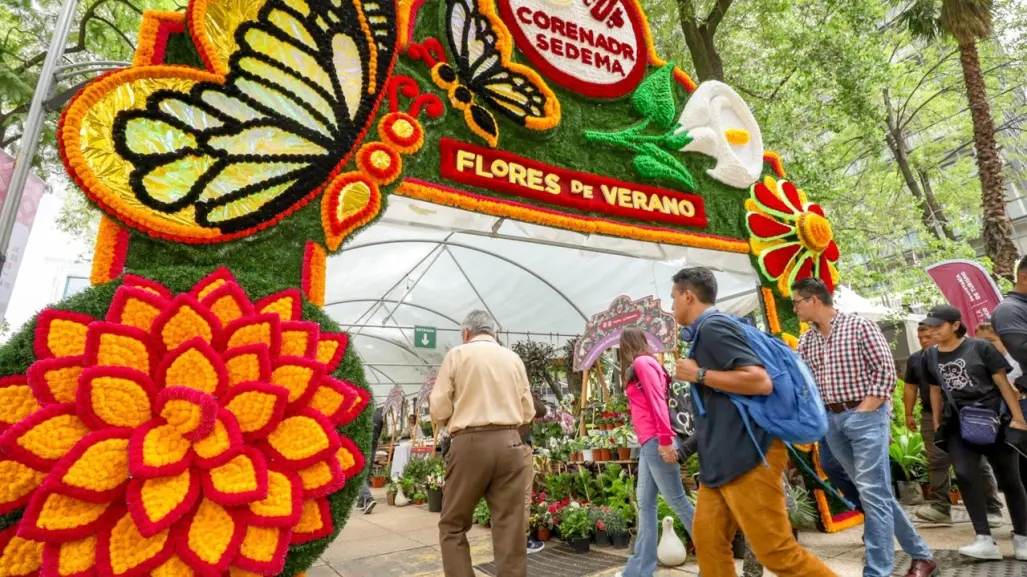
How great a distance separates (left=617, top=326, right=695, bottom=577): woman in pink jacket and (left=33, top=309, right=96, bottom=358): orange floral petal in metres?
2.79

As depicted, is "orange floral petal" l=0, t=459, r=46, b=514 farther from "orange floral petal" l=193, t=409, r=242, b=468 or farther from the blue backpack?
the blue backpack

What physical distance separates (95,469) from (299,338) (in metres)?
0.89

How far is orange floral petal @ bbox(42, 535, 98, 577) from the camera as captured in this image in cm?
194

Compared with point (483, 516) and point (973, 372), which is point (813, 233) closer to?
point (973, 372)

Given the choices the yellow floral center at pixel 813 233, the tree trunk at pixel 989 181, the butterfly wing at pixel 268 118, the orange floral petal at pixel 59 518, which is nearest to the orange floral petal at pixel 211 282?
the butterfly wing at pixel 268 118

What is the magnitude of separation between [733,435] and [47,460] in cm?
250

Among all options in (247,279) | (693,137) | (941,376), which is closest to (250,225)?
(247,279)

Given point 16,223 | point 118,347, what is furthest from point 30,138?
point 118,347

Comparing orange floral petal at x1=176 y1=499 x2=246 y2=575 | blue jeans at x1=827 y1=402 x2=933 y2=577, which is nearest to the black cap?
blue jeans at x1=827 y1=402 x2=933 y2=577

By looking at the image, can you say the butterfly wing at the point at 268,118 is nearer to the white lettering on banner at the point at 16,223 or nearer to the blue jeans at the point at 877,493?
the white lettering on banner at the point at 16,223

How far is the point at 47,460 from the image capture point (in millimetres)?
1976

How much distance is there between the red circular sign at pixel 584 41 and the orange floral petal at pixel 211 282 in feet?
9.12

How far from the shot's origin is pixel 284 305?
2.70 metres

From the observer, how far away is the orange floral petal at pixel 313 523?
246 centimetres
